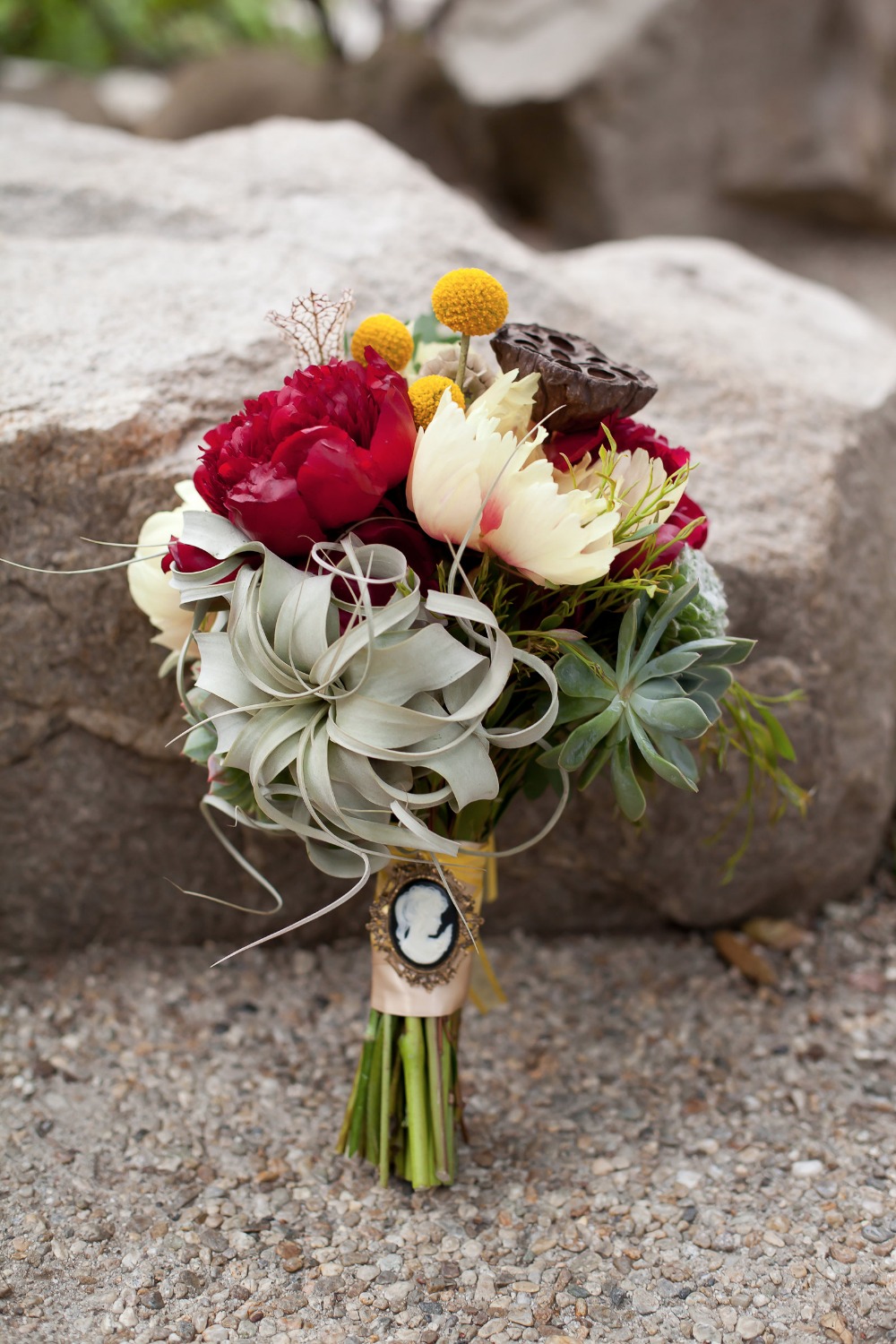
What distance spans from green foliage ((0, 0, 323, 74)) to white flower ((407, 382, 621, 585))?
19.7 ft

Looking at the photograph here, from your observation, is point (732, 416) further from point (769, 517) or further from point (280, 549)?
point (280, 549)

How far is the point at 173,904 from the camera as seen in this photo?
1689mm

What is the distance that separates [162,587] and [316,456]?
Result: 0.32m

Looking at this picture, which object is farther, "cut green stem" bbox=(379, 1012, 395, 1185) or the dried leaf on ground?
the dried leaf on ground

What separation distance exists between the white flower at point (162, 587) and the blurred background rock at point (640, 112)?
334 cm

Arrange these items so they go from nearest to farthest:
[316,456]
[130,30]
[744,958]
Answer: [316,456] → [744,958] → [130,30]

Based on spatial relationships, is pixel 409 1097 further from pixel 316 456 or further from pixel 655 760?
pixel 316 456

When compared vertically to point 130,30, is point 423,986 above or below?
above

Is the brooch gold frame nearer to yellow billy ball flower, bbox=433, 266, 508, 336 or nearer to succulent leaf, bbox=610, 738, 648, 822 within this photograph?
succulent leaf, bbox=610, 738, 648, 822

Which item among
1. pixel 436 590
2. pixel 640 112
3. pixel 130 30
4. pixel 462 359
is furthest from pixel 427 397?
pixel 130 30

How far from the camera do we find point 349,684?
0.96 metres

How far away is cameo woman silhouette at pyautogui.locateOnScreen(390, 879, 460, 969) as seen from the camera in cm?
117

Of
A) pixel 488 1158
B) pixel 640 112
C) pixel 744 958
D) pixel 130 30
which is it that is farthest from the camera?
pixel 130 30

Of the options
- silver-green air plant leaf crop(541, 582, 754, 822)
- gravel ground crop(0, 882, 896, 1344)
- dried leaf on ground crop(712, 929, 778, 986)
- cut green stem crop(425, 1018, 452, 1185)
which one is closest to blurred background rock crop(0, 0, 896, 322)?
dried leaf on ground crop(712, 929, 778, 986)
